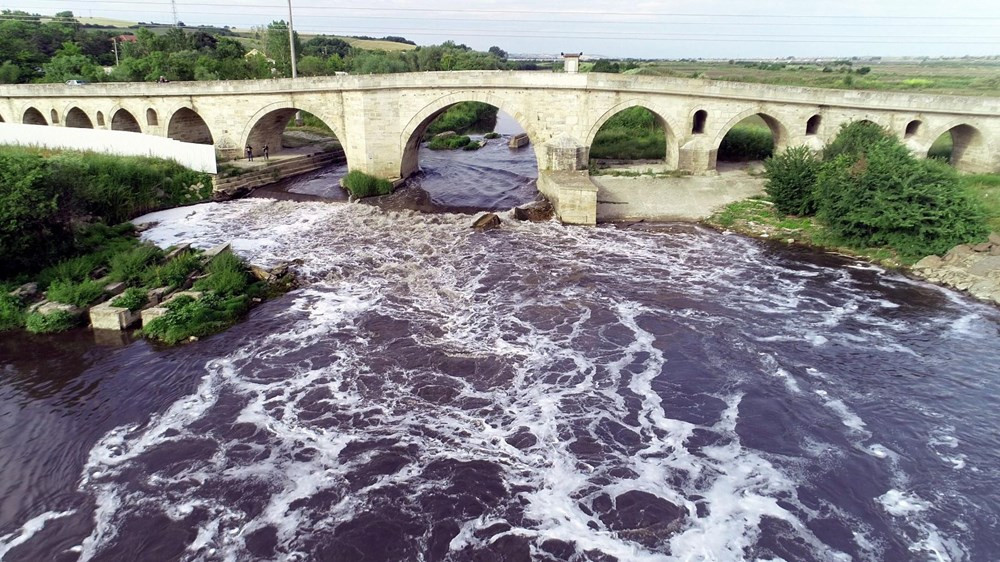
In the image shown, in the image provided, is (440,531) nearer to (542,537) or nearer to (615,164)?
(542,537)

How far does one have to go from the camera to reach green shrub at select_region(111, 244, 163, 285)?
15836 mm

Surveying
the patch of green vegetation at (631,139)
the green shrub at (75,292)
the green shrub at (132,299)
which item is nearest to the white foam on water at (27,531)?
the green shrub at (132,299)

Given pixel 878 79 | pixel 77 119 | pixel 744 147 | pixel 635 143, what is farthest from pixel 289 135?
pixel 878 79

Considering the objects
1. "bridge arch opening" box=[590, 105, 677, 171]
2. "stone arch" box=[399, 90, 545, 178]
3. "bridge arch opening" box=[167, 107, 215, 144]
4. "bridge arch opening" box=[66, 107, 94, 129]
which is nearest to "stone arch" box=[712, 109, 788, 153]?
"bridge arch opening" box=[590, 105, 677, 171]

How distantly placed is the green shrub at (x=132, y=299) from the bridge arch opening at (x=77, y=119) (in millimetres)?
27633

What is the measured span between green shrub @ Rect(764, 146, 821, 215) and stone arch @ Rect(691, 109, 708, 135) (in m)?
4.68

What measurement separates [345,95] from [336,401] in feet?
62.3

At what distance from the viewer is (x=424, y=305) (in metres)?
15.7

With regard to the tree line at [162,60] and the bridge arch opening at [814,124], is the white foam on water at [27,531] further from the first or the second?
the tree line at [162,60]

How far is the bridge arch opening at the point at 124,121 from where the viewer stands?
35188 millimetres

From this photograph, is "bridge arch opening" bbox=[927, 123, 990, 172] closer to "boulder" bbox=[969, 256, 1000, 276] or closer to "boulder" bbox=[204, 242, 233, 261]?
"boulder" bbox=[969, 256, 1000, 276]

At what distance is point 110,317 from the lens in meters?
14.3

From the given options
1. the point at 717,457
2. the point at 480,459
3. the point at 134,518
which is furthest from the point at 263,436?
the point at 717,457

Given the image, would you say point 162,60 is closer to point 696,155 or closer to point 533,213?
point 533,213
